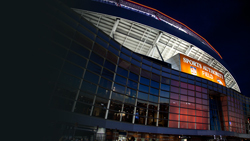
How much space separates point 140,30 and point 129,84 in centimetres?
1292

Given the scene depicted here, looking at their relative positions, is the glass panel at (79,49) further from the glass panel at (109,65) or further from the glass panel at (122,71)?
the glass panel at (122,71)

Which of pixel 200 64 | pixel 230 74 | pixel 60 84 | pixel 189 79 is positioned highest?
pixel 230 74

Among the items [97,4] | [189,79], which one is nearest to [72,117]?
[97,4]

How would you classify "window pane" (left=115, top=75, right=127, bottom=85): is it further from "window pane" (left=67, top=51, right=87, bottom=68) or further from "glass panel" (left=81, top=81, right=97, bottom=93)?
"window pane" (left=67, top=51, right=87, bottom=68)

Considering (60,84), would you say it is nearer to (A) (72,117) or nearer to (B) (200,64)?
(A) (72,117)

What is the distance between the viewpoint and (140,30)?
1049 inches

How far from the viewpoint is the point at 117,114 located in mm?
15992

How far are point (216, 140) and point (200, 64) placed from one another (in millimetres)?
14496

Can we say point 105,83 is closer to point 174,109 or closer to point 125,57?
point 125,57

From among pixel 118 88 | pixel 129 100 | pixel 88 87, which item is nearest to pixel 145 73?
pixel 129 100

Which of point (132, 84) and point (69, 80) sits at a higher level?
point (132, 84)

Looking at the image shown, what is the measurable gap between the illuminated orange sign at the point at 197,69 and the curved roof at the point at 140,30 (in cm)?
348

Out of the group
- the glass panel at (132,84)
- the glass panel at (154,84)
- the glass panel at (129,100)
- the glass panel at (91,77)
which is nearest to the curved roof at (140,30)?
the glass panel at (154,84)

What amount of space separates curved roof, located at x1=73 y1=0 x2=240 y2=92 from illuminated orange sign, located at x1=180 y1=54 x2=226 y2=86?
3.48 metres
